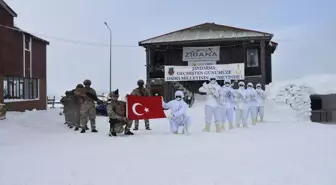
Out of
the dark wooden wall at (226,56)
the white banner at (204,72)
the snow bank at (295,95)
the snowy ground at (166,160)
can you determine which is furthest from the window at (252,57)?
the snowy ground at (166,160)

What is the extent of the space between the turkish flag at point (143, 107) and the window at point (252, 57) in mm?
18289

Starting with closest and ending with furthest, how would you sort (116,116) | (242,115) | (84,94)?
(116,116)
(84,94)
(242,115)

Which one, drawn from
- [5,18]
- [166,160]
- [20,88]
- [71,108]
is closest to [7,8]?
[5,18]

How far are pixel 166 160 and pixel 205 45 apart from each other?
75.0 ft

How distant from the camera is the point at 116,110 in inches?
427

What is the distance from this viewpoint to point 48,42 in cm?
2869

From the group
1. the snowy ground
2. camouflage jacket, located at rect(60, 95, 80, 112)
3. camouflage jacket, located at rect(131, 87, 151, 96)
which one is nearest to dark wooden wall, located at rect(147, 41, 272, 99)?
camouflage jacket, located at rect(60, 95, 80, 112)

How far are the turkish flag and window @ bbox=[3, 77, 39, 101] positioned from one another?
45.4 feet

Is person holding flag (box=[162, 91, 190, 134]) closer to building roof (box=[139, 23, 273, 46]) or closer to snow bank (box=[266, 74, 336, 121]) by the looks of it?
snow bank (box=[266, 74, 336, 121])

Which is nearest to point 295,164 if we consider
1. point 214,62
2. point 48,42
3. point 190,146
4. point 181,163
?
point 181,163

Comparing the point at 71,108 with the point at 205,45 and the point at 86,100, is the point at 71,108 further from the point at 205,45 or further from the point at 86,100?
Result: the point at 205,45

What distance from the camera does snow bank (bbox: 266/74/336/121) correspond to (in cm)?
1914

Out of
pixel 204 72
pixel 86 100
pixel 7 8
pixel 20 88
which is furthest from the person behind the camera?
pixel 204 72

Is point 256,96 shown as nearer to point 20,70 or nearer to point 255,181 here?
point 255,181
